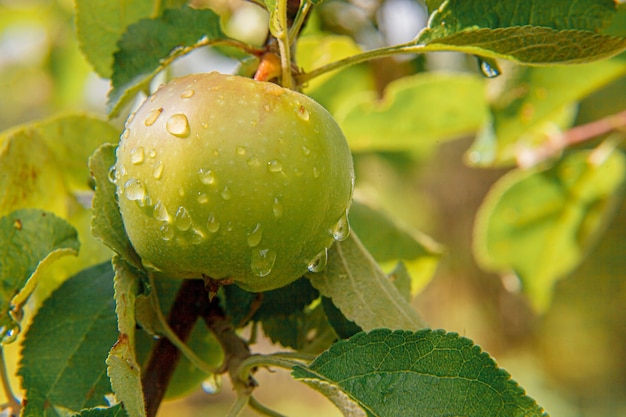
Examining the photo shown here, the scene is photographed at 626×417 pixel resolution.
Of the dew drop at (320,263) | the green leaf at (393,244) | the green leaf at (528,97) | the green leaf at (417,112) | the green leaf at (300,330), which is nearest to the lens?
the dew drop at (320,263)

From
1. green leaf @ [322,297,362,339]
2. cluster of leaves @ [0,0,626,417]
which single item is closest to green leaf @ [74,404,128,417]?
cluster of leaves @ [0,0,626,417]

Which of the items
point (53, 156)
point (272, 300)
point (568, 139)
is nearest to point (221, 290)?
point (272, 300)

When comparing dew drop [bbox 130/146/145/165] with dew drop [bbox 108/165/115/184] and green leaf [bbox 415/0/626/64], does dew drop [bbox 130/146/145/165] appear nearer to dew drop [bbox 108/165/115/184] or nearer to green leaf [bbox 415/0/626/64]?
dew drop [bbox 108/165/115/184]

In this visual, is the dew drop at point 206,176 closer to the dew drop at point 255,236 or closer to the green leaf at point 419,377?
the dew drop at point 255,236

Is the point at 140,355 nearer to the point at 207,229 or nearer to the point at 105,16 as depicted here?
the point at 207,229

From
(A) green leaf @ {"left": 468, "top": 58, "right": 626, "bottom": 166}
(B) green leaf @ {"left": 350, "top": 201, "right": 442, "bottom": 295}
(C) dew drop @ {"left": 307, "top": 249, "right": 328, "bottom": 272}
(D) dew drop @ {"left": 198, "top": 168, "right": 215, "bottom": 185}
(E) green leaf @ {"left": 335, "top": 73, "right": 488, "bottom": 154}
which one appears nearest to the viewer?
(D) dew drop @ {"left": 198, "top": 168, "right": 215, "bottom": 185}

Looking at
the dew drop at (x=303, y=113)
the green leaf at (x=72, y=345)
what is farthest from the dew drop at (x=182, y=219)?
the green leaf at (x=72, y=345)

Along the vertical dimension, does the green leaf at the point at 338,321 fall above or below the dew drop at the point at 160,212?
below
